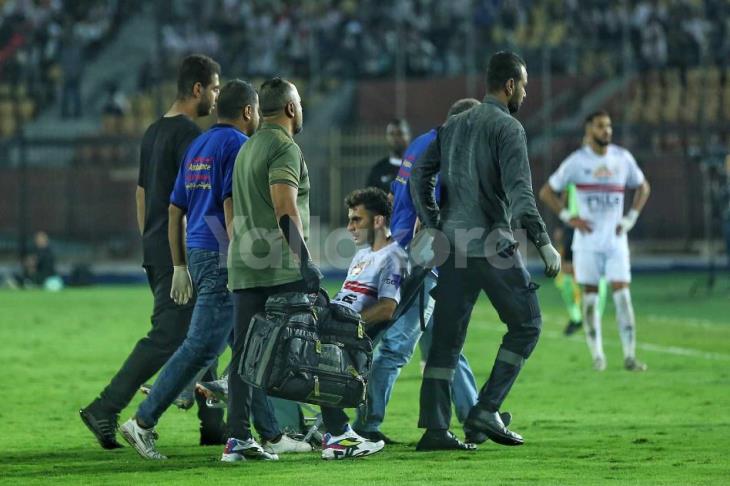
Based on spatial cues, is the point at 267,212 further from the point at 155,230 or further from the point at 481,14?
the point at 481,14

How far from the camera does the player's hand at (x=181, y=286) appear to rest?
9062mm

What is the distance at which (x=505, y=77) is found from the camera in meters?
9.19

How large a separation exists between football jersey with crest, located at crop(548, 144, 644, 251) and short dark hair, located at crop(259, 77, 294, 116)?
6.19 metres

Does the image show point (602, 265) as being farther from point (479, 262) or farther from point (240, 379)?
point (240, 379)

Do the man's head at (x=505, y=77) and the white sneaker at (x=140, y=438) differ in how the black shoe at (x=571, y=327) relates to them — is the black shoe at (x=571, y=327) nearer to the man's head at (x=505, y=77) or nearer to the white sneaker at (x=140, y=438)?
the man's head at (x=505, y=77)

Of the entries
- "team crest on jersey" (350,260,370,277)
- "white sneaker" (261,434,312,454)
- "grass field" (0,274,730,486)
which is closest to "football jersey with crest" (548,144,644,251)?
"grass field" (0,274,730,486)

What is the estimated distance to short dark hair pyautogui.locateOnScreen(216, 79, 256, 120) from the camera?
8.96m

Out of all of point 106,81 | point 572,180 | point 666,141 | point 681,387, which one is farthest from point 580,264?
point 106,81

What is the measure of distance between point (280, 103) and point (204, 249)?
105 centimetres

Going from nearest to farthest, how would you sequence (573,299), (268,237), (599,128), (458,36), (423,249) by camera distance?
(268,237)
(423,249)
(599,128)
(573,299)
(458,36)

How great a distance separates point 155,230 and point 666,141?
23.2 m

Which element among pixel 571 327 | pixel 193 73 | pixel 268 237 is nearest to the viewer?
pixel 268 237

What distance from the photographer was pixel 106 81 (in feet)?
122

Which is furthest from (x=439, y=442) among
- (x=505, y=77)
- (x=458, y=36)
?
(x=458, y=36)
